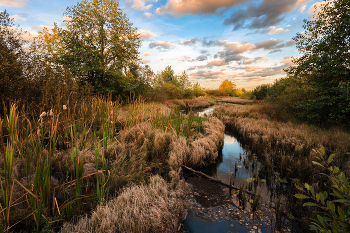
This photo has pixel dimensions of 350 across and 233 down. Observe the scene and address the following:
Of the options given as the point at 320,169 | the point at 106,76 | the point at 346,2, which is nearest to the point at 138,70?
the point at 106,76

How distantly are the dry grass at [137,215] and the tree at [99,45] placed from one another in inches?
508

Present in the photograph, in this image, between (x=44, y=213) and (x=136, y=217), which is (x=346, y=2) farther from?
(x=44, y=213)

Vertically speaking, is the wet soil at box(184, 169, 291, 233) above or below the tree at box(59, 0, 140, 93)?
below

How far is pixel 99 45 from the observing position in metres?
15.2

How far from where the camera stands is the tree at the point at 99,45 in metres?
13.3

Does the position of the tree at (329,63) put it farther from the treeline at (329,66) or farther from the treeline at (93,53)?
the treeline at (93,53)

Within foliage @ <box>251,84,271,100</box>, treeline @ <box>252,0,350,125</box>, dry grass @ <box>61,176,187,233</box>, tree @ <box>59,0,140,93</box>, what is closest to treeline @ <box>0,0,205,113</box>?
tree @ <box>59,0,140,93</box>

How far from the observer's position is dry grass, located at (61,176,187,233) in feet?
6.07

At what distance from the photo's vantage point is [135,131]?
16.8ft

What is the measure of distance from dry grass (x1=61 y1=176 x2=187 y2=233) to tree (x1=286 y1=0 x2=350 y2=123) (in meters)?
7.95

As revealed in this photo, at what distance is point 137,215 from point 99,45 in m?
17.1

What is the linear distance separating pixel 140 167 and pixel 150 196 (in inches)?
40.0

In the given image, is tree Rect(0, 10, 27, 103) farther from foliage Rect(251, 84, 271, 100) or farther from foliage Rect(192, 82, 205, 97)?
foliage Rect(192, 82, 205, 97)

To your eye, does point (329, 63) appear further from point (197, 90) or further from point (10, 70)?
point (197, 90)
